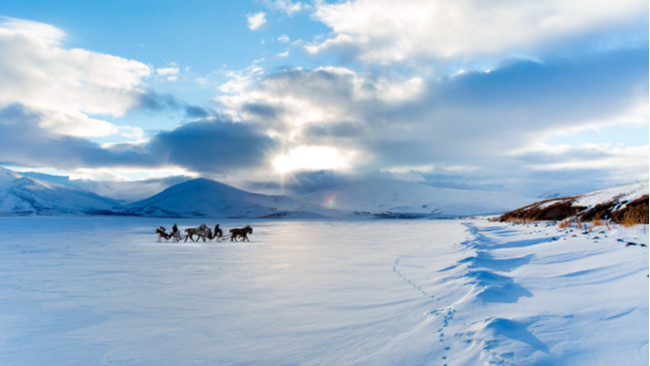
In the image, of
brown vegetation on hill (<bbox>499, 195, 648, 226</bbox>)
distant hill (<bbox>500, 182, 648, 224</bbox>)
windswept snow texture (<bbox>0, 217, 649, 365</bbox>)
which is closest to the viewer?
windswept snow texture (<bbox>0, 217, 649, 365</bbox>)

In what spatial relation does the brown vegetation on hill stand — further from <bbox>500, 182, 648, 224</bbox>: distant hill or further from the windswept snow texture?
the windswept snow texture

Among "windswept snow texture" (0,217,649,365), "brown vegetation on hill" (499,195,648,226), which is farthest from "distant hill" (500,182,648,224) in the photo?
"windswept snow texture" (0,217,649,365)

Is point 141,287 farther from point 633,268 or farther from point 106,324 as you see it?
point 633,268

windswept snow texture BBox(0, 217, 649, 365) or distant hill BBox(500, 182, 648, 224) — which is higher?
distant hill BBox(500, 182, 648, 224)

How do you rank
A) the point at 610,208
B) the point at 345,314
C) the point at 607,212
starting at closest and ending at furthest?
the point at 345,314, the point at 607,212, the point at 610,208

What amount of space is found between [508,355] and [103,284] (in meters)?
8.02

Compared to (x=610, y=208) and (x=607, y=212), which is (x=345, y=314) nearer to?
(x=607, y=212)

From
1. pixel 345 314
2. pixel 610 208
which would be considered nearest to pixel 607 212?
pixel 610 208

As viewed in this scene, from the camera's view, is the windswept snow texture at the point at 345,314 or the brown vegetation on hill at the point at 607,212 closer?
the windswept snow texture at the point at 345,314

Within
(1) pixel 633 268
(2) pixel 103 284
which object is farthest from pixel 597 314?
(2) pixel 103 284

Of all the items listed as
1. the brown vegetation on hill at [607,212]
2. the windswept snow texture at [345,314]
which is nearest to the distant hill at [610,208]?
the brown vegetation on hill at [607,212]

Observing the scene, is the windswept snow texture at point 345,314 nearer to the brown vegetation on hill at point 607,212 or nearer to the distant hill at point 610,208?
the brown vegetation on hill at point 607,212

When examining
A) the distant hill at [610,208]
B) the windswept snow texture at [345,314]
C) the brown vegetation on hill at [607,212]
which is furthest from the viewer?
the distant hill at [610,208]

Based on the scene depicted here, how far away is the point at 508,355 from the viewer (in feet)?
11.3
